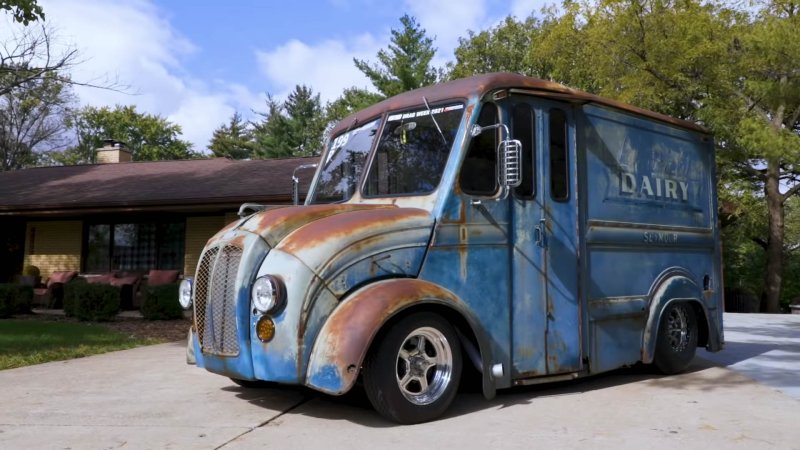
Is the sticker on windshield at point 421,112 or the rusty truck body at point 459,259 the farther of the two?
the sticker on windshield at point 421,112

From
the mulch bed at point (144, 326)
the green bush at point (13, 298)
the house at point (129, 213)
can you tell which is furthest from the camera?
the house at point (129, 213)

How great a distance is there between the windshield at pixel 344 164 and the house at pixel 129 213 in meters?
8.16

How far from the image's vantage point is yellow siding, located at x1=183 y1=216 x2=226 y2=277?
52.8 ft

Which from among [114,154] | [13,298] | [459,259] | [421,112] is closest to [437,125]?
[421,112]

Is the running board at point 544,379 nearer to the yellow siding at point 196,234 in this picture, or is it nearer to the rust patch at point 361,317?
the rust patch at point 361,317

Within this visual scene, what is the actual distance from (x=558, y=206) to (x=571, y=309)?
2.85ft

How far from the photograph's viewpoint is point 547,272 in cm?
536

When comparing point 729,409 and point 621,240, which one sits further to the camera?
point 621,240

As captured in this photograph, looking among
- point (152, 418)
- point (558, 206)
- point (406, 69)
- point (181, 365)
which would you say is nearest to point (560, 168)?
point (558, 206)

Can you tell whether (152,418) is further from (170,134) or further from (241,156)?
(241,156)

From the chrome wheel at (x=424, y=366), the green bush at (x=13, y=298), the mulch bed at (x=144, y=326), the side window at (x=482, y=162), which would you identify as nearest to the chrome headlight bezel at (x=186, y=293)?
the chrome wheel at (x=424, y=366)

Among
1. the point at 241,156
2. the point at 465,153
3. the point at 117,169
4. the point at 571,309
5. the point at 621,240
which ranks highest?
the point at 241,156

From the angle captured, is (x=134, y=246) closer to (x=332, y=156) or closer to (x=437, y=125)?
(x=332, y=156)

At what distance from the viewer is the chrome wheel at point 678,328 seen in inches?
261
